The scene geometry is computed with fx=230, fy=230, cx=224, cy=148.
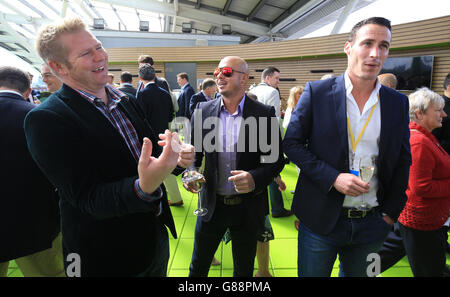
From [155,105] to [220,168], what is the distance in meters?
2.55

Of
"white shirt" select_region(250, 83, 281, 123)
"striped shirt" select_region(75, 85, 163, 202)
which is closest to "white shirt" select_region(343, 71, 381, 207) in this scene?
"striped shirt" select_region(75, 85, 163, 202)

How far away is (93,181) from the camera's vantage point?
93 cm

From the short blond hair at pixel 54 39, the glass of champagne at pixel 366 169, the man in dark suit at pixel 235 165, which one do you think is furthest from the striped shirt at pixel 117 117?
the glass of champagne at pixel 366 169

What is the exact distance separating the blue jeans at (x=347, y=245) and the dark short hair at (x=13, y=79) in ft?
7.46

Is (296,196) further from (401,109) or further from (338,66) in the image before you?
(338,66)

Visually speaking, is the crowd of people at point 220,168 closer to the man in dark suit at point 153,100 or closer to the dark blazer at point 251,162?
the dark blazer at point 251,162

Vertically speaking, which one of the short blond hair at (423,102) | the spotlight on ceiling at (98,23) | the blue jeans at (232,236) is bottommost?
the blue jeans at (232,236)

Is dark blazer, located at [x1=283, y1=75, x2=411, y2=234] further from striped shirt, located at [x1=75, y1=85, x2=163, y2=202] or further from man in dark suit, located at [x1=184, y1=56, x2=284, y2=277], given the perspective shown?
striped shirt, located at [x1=75, y1=85, x2=163, y2=202]

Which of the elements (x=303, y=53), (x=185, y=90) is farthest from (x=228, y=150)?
(x=303, y=53)

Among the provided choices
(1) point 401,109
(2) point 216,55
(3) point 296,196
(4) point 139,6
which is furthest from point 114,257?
(4) point 139,6

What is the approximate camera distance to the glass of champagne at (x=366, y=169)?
1226mm

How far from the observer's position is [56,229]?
5.59 ft

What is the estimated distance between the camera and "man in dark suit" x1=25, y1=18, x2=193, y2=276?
0.87 metres

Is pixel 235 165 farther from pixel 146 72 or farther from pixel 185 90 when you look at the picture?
pixel 185 90
